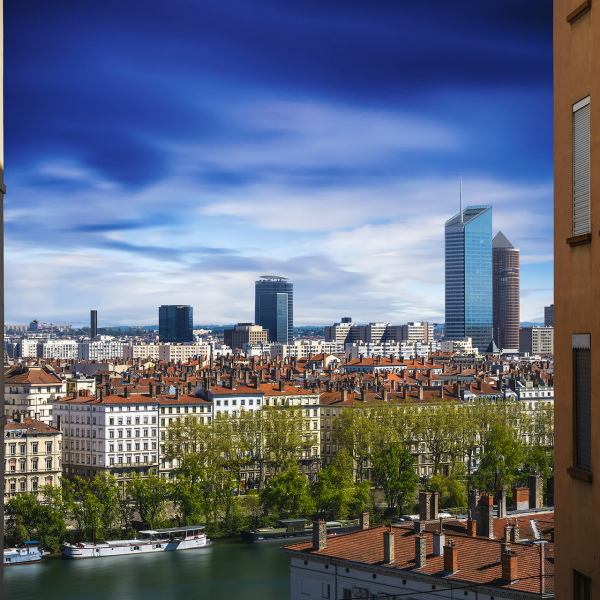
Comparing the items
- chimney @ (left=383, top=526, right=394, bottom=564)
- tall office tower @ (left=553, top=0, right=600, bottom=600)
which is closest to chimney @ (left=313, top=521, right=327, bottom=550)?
chimney @ (left=383, top=526, right=394, bottom=564)

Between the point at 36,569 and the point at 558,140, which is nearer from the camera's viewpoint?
the point at 558,140

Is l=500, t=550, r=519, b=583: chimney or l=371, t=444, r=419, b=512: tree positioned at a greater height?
l=500, t=550, r=519, b=583: chimney

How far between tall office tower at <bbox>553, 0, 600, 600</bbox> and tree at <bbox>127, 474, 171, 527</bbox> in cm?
4330

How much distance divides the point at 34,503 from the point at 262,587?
578 inches

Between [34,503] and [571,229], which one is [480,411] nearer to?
[34,503]

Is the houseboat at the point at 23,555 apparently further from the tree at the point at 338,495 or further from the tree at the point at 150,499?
the tree at the point at 338,495

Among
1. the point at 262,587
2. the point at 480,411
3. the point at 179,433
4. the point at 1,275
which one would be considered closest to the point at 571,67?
the point at 1,275

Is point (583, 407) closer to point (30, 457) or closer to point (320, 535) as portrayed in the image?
point (320, 535)

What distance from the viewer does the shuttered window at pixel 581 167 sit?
17.5 ft

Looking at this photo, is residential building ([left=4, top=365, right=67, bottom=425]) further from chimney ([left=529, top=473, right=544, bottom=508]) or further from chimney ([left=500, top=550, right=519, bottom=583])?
chimney ([left=500, top=550, right=519, bottom=583])

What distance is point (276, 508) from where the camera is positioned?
165ft

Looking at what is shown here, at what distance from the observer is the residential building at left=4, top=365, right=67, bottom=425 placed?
72.4 meters

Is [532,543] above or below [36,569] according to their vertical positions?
above

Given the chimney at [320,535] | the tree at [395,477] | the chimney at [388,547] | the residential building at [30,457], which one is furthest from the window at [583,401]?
the residential building at [30,457]
